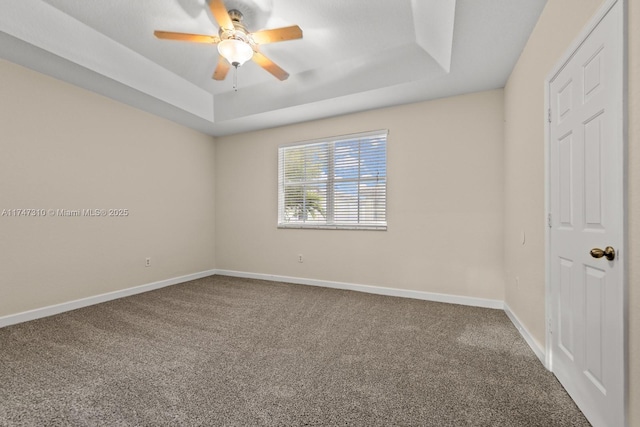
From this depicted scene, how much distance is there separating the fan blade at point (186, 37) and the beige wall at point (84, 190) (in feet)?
5.88

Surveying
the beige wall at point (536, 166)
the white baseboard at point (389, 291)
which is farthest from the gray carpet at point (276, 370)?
the beige wall at point (536, 166)

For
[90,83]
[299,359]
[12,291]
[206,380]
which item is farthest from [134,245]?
[299,359]

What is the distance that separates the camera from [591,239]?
4.74ft

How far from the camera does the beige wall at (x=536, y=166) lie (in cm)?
115

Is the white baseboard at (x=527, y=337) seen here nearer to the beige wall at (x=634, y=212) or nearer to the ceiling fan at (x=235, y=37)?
the beige wall at (x=634, y=212)

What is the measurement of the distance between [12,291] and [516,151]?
16.7 feet

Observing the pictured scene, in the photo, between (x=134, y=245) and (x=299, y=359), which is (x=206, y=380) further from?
(x=134, y=245)

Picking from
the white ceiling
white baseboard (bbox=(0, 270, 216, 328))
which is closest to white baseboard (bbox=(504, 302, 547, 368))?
the white ceiling

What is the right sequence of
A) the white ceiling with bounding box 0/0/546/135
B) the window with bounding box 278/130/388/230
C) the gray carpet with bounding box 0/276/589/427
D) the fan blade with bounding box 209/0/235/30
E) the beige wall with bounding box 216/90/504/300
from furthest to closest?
the window with bounding box 278/130/388/230
the beige wall with bounding box 216/90/504/300
the white ceiling with bounding box 0/0/546/135
the fan blade with bounding box 209/0/235/30
the gray carpet with bounding box 0/276/589/427

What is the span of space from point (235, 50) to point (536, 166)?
2575 millimetres

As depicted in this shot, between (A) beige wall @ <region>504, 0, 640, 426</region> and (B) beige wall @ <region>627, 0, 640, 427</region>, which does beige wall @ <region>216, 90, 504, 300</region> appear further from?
(B) beige wall @ <region>627, 0, 640, 427</region>

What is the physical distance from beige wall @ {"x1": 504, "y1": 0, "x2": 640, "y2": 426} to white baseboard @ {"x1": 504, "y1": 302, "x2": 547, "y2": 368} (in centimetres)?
5

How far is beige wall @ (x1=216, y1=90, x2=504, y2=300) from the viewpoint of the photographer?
3299 millimetres

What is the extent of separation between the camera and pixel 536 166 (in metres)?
2.20
